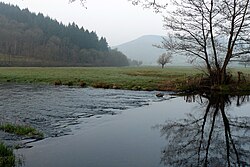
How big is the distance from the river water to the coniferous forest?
124 m

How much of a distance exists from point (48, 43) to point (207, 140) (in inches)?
6214

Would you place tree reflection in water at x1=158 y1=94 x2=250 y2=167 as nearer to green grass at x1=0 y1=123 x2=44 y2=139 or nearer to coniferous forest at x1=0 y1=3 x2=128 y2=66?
green grass at x1=0 y1=123 x2=44 y2=139

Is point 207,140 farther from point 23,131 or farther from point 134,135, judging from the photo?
point 23,131

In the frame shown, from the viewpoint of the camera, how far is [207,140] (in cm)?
1102

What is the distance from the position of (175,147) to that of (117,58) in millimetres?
170440

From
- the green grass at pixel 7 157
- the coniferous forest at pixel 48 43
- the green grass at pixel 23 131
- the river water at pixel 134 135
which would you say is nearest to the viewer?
the green grass at pixel 7 157

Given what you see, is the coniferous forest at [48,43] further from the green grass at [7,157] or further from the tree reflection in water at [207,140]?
the green grass at [7,157]

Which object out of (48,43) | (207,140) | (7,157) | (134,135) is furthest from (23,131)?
(48,43)

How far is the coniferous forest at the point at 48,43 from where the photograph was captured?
502 feet

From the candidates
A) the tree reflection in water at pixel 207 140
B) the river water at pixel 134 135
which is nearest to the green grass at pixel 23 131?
the river water at pixel 134 135

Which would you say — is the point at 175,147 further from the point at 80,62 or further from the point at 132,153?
the point at 80,62

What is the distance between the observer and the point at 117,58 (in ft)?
589

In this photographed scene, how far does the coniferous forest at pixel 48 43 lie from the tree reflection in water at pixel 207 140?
5043 inches

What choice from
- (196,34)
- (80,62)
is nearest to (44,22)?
(80,62)
